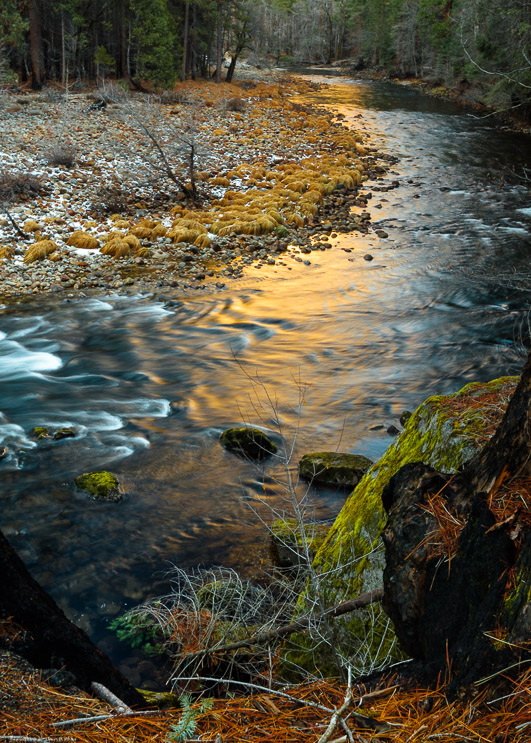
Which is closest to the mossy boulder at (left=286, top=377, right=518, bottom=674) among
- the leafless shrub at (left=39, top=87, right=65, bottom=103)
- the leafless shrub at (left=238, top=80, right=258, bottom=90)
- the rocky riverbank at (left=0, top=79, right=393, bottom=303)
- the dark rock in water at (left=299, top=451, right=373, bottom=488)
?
the dark rock in water at (left=299, top=451, right=373, bottom=488)

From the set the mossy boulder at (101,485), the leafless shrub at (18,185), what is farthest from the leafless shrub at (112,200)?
the mossy boulder at (101,485)

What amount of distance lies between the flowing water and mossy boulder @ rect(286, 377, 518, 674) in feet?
5.42

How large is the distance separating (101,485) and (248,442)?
64.5 inches

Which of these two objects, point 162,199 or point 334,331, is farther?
point 162,199

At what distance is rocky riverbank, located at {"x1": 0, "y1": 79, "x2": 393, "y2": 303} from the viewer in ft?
38.8

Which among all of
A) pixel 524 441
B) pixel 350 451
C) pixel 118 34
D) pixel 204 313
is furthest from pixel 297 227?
pixel 118 34

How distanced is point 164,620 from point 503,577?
9.49ft

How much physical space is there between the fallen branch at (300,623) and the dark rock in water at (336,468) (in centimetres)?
262

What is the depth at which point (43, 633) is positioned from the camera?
6.81 ft

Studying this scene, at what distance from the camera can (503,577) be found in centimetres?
179

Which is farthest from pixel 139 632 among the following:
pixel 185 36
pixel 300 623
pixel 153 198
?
pixel 185 36

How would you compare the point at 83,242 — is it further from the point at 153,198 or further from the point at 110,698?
the point at 110,698

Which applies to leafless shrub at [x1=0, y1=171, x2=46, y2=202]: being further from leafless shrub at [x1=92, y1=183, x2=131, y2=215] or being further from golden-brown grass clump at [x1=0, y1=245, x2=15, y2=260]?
golden-brown grass clump at [x1=0, y1=245, x2=15, y2=260]

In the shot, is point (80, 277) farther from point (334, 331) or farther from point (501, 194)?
point (501, 194)
